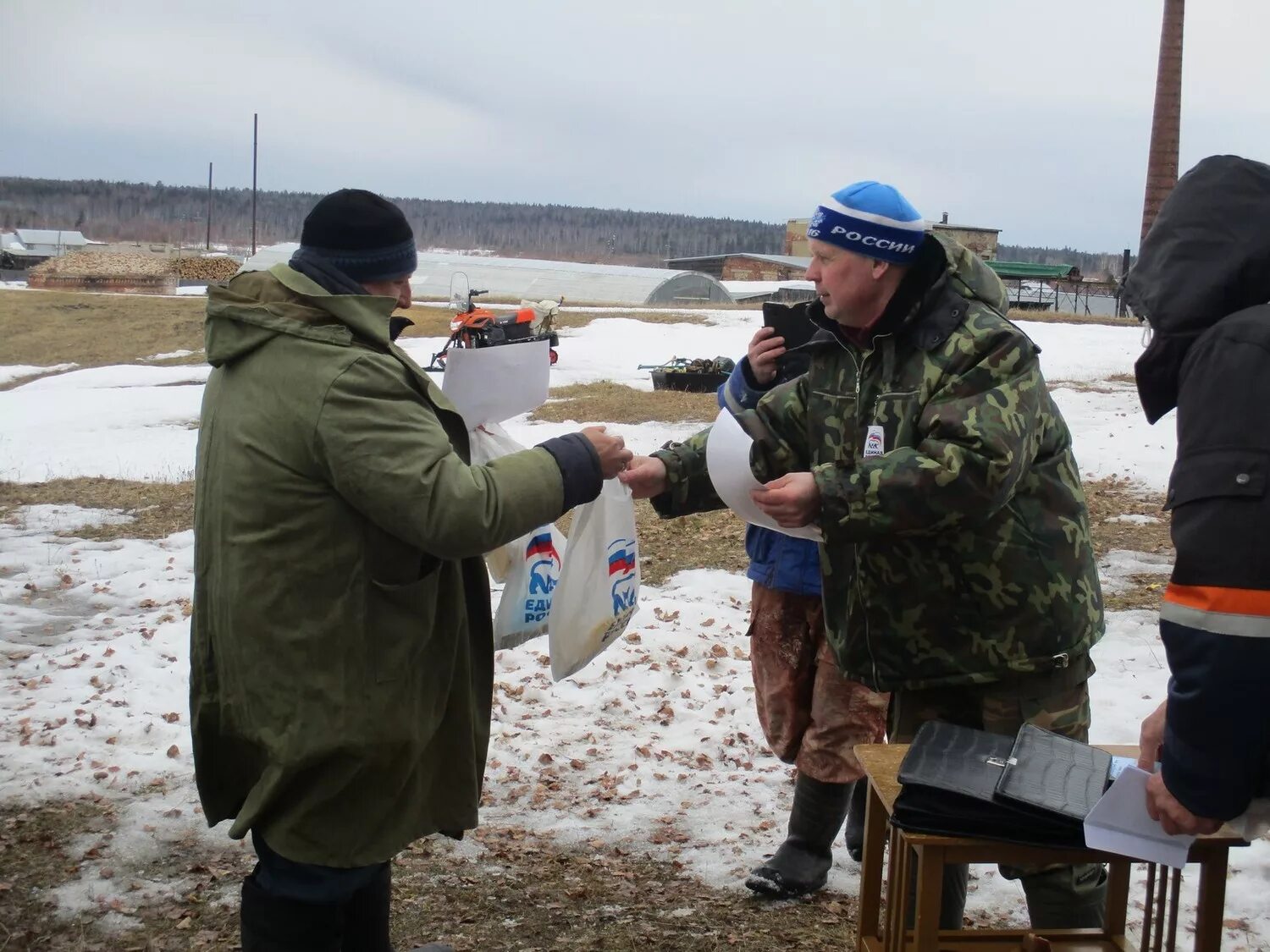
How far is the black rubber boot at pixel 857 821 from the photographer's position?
4.05 metres

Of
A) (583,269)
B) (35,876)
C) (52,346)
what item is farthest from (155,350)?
(583,269)

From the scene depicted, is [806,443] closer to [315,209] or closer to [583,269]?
[315,209]

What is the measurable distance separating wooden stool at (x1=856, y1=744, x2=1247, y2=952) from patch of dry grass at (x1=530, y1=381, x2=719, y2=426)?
1131 cm

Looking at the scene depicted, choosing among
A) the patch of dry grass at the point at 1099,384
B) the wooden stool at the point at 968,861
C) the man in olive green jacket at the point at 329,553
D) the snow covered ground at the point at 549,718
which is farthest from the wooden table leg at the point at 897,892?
the patch of dry grass at the point at 1099,384

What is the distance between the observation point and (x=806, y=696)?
3895 mm

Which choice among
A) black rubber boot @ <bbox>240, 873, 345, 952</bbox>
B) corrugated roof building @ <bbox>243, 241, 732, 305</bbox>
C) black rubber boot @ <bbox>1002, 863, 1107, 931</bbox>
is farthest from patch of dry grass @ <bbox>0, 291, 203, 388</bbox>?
black rubber boot @ <bbox>1002, 863, 1107, 931</bbox>

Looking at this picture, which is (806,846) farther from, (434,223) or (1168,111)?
(434,223)

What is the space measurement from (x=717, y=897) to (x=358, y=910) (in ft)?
4.47

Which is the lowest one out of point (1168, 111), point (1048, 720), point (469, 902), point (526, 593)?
point (469, 902)

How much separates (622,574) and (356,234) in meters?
1.34

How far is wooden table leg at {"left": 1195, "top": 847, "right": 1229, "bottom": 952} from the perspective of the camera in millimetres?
2293

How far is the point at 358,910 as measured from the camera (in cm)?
290

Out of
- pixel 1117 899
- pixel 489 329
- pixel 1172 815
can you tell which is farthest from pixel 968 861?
pixel 489 329

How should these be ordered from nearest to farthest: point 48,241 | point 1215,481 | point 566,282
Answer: point 1215,481 < point 566,282 < point 48,241
